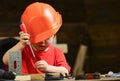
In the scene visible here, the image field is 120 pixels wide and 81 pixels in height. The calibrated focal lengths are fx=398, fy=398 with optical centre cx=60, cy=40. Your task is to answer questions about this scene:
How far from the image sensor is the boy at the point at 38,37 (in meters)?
1.72

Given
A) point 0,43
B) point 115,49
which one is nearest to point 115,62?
point 115,49

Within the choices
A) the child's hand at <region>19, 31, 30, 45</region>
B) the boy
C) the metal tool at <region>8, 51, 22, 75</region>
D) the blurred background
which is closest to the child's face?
the boy

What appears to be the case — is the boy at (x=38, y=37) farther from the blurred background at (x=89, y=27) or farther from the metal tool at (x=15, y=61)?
the blurred background at (x=89, y=27)

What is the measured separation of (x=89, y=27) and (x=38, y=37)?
2086 millimetres

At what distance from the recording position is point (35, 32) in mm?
1725

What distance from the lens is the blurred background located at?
12.0ft

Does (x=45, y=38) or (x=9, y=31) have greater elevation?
(x=9, y=31)

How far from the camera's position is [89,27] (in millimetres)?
3777

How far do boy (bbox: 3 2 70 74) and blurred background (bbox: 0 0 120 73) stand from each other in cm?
178

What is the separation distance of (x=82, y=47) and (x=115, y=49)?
369mm

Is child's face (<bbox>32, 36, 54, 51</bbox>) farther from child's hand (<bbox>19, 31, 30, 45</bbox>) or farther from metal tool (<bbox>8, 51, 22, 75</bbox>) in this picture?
metal tool (<bbox>8, 51, 22, 75</bbox>)

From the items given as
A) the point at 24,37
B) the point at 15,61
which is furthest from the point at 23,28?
the point at 15,61

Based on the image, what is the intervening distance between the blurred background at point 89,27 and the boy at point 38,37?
5.83 ft

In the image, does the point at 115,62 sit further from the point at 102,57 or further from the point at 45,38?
the point at 45,38
